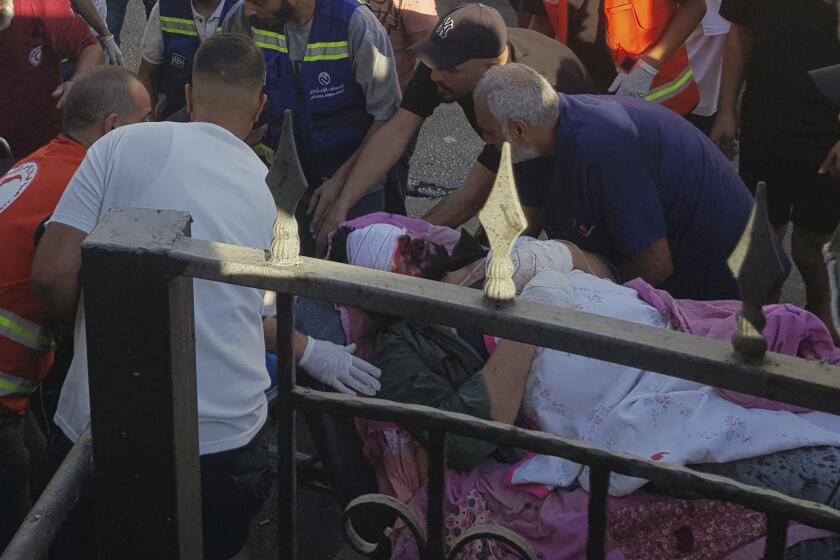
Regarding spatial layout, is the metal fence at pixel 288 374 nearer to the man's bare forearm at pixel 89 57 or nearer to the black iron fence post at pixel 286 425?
the black iron fence post at pixel 286 425

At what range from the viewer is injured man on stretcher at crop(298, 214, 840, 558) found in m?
2.38

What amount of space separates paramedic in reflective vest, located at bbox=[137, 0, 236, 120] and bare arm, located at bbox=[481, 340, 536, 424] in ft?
6.72

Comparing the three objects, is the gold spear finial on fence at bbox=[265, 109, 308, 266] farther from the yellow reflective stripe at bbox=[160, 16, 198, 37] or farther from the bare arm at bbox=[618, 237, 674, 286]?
the yellow reflective stripe at bbox=[160, 16, 198, 37]

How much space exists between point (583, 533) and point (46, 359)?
1398 mm

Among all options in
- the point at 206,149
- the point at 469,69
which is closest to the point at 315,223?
the point at 469,69

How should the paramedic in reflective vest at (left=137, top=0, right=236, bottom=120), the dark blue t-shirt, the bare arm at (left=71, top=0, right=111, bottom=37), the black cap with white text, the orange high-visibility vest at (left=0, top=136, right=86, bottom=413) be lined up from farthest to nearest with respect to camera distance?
the bare arm at (left=71, top=0, right=111, bottom=37)
the paramedic in reflective vest at (left=137, top=0, right=236, bottom=120)
the black cap with white text
the dark blue t-shirt
the orange high-visibility vest at (left=0, top=136, right=86, bottom=413)

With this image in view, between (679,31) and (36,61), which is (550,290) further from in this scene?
(36,61)

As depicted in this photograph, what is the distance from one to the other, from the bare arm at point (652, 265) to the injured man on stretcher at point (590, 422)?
0.57ft

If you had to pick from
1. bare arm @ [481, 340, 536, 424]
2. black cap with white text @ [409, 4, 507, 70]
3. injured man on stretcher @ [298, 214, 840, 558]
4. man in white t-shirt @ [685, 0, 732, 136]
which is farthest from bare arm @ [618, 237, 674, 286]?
man in white t-shirt @ [685, 0, 732, 136]

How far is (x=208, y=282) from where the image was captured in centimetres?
225

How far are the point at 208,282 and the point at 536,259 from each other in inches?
43.5

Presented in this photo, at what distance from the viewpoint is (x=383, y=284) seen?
4.52ft

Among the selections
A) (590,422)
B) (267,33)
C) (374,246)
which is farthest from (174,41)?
(590,422)

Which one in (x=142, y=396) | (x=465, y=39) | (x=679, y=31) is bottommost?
(x=679, y=31)
